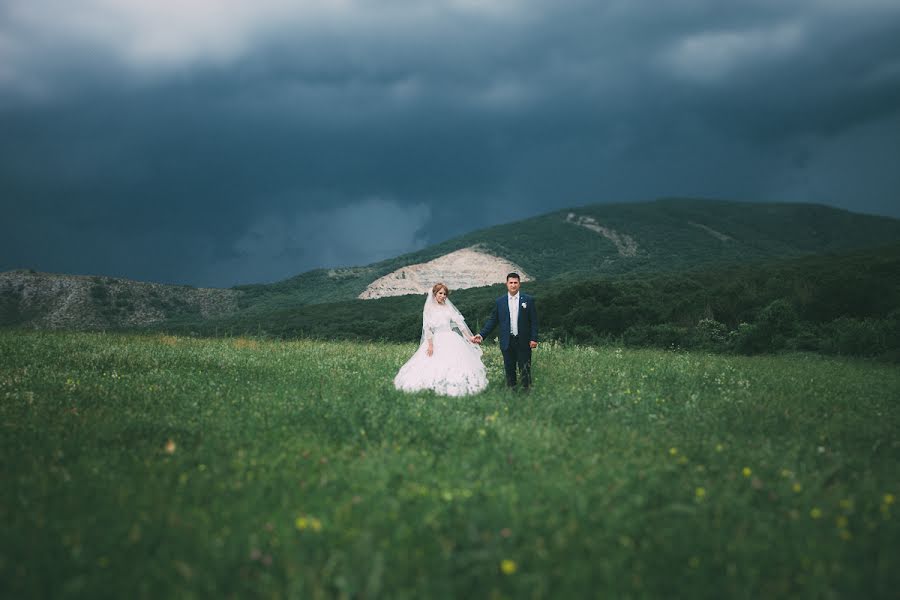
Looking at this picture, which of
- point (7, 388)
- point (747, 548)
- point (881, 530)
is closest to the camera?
point (747, 548)

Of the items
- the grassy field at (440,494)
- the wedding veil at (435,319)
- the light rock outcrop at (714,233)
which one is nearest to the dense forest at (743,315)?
the wedding veil at (435,319)

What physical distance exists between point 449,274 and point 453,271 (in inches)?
94.1

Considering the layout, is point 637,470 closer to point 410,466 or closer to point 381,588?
point 410,466

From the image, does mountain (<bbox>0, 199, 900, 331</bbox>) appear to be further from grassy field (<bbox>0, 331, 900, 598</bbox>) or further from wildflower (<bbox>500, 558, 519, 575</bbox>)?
wildflower (<bbox>500, 558, 519, 575</bbox>)

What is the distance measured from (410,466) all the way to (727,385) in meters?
10.2

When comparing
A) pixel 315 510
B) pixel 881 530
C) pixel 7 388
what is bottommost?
pixel 881 530

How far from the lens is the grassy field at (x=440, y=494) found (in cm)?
433

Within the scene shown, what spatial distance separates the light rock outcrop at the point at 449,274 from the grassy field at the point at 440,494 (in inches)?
4787

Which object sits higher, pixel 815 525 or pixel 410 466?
pixel 410 466

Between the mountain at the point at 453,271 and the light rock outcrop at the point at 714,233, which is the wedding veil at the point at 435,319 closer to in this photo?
the mountain at the point at 453,271

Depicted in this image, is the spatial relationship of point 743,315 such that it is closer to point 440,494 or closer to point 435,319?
point 435,319

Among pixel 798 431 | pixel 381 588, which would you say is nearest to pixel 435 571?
pixel 381 588

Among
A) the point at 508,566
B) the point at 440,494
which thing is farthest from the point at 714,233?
the point at 508,566

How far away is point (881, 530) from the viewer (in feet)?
17.2
